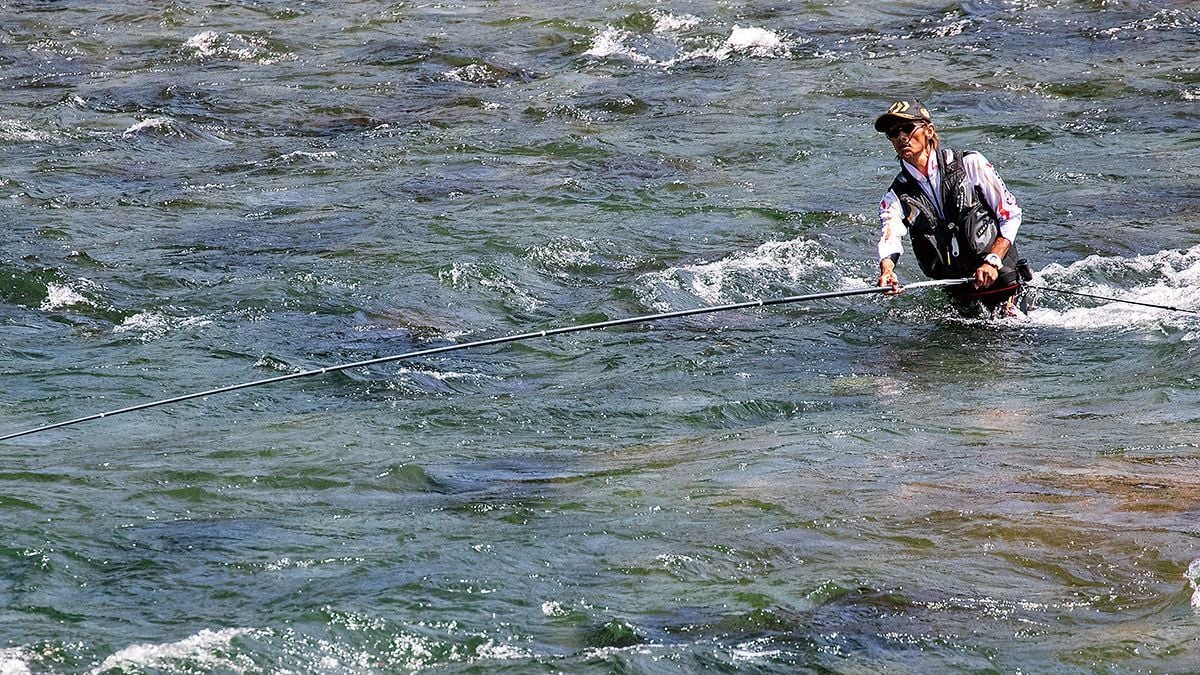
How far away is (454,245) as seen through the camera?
10.3 m

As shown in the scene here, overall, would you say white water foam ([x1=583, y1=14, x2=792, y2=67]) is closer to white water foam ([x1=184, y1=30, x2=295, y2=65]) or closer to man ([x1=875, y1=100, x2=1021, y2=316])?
white water foam ([x1=184, y1=30, x2=295, y2=65])

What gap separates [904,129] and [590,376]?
6.09 ft

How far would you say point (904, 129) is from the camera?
752 cm

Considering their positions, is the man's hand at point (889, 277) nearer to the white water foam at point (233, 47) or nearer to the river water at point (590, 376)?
the river water at point (590, 376)

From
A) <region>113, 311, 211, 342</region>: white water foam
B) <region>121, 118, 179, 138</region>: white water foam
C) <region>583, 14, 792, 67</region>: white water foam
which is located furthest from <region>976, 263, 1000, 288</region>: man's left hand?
<region>583, 14, 792, 67</region>: white water foam

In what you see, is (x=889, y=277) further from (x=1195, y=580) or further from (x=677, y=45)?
(x=677, y=45)

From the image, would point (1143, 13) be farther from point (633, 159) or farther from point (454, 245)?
point (454, 245)

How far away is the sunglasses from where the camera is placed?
24.5ft

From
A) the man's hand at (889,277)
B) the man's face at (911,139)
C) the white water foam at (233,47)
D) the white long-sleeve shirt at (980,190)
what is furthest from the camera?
the white water foam at (233,47)

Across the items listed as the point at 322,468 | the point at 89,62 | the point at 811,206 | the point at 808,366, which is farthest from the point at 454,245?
the point at 89,62

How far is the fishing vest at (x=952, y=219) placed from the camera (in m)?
7.67

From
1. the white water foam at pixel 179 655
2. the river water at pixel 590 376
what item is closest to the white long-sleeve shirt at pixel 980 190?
the river water at pixel 590 376

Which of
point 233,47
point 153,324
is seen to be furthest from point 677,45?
point 153,324

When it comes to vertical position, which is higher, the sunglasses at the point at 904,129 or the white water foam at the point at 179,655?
the sunglasses at the point at 904,129
